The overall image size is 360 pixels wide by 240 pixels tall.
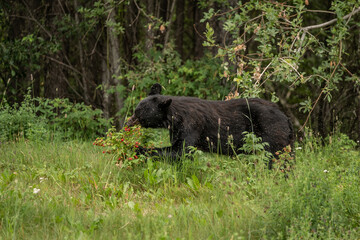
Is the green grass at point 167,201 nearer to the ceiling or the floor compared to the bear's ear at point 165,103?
nearer to the floor

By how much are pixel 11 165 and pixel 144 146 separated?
187 cm

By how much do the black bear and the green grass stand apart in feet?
1.11

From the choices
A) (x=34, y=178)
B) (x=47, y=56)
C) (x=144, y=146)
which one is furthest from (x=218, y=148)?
(x=47, y=56)

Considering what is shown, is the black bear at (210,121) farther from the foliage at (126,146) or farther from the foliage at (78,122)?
the foliage at (78,122)

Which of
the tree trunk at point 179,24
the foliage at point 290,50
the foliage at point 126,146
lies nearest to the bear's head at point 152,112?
the foliage at point 126,146

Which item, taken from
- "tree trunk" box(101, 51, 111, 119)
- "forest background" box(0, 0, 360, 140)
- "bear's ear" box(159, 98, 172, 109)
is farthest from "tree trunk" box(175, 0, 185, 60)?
"bear's ear" box(159, 98, 172, 109)

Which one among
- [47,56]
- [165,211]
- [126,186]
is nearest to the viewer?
[165,211]

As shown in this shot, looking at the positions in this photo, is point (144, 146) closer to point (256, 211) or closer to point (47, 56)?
point (256, 211)

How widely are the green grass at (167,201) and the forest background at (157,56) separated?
197 cm

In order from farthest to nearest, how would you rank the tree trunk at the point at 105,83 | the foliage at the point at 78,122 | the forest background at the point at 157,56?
the tree trunk at the point at 105,83 → the foliage at the point at 78,122 → the forest background at the point at 157,56

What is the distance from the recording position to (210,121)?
5.83 metres

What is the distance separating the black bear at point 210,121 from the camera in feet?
18.5

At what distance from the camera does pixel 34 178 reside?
17.8ft

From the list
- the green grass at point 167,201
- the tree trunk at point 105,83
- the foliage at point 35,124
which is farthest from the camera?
the tree trunk at point 105,83
